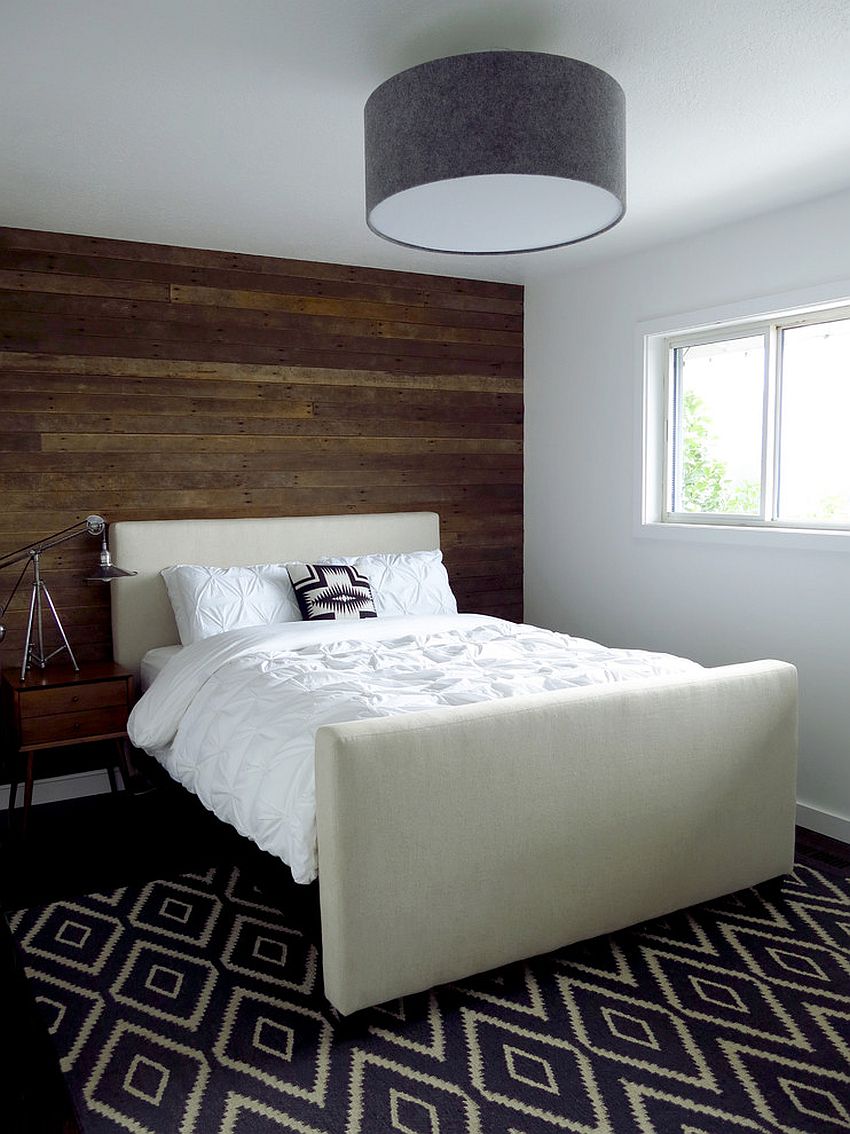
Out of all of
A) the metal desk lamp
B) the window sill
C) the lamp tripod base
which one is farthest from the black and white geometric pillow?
the window sill

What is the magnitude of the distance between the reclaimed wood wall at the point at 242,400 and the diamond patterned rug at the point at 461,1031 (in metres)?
1.88

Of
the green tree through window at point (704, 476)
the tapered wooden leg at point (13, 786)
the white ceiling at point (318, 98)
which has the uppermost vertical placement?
the white ceiling at point (318, 98)

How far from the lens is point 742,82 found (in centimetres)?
265

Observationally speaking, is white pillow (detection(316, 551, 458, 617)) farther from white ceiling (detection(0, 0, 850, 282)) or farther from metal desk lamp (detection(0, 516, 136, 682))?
white ceiling (detection(0, 0, 850, 282))

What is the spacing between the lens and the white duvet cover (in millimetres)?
2627

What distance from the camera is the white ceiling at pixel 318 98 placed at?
2.27 m

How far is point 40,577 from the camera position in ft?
13.5

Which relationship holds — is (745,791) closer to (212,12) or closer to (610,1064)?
(610,1064)

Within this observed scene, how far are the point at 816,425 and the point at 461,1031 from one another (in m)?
2.73

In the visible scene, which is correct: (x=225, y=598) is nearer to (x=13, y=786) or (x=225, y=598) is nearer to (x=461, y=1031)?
(x=13, y=786)

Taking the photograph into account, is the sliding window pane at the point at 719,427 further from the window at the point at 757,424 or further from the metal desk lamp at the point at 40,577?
the metal desk lamp at the point at 40,577

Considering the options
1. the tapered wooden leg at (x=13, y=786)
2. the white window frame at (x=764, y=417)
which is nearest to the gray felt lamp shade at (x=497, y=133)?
the white window frame at (x=764, y=417)

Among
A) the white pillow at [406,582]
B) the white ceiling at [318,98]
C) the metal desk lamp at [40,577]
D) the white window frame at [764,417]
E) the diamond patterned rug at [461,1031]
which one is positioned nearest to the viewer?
the diamond patterned rug at [461,1031]

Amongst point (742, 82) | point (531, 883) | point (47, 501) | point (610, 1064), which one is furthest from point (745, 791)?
point (47, 501)
